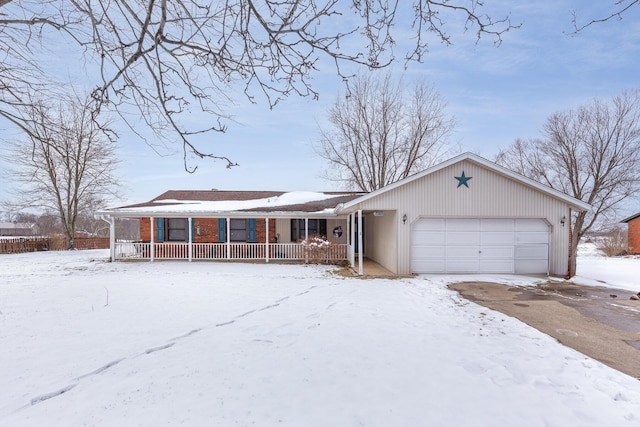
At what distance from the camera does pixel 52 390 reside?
133 inches

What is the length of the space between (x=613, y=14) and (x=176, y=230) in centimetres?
Answer: 1676

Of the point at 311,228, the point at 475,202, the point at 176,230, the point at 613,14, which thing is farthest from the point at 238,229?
the point at 613,14

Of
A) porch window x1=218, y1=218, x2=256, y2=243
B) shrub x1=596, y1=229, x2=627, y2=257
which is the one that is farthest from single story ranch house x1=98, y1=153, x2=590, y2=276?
shrub x1=596, y1=229, x2=627, y2=257

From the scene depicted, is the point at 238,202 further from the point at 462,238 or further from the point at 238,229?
the point at 462,238

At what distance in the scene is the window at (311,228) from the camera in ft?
53.4

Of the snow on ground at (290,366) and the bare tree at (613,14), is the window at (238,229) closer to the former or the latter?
the snow on ground at (290,366)

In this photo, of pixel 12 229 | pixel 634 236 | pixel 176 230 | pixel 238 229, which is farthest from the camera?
pixel 12 229

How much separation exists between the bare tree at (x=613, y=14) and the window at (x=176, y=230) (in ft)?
53.1

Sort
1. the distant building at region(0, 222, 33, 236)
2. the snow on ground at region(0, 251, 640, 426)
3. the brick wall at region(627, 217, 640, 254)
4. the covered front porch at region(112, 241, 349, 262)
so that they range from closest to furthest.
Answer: the snow on ground at region(0, 251, 640, 426) < the covered front porch at region(112, 241, 349, 262) < the brick wall at region(627, 217, 640, 254) < the distant building at region(0, 222, 33, 236)

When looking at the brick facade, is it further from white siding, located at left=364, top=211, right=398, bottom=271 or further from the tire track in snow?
the tire track in snow

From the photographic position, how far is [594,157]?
19922 mm

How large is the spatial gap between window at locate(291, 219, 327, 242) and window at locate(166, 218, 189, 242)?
17.6ft

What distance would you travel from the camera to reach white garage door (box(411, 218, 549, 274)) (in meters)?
11.0

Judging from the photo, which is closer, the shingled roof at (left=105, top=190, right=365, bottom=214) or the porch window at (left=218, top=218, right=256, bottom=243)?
the shingled roof at (left=105, top=190, right=365, bottom=214)
